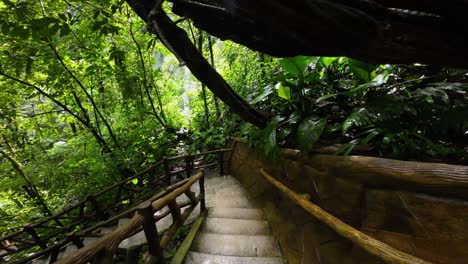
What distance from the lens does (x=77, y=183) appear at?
5.83 m

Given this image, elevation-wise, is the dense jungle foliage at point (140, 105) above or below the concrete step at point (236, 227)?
above

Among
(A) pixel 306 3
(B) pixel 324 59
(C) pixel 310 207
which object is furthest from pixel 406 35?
(B) pixel 324 59

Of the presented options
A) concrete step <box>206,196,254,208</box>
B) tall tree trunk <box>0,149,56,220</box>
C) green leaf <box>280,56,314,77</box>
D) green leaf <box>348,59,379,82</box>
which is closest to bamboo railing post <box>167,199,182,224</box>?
concrete step <box>206,196,254,208</box>

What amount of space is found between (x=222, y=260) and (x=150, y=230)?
41.2 inches

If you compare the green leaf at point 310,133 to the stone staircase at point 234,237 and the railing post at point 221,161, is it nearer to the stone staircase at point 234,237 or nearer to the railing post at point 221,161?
the stone staircase at point 234,237

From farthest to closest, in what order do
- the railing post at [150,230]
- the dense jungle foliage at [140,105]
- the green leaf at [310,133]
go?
the green leaf at [310,133] < the railing post at [150,230] < the dense jungle foliage at [140,105]

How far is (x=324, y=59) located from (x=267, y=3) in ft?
5.92

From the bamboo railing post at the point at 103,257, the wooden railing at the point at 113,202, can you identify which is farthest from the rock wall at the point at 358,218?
the wooden railing at the point at 113,202

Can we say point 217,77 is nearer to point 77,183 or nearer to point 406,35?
point 406,35

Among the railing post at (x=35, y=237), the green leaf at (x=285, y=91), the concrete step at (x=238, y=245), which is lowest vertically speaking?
the concrete step at (x=238, y=245)

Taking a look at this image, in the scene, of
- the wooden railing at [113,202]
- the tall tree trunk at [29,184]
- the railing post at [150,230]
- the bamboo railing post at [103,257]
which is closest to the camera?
the bamboo railing post at [103,257]

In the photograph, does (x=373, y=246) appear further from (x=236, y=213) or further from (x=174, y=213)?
(x=236, y=213)

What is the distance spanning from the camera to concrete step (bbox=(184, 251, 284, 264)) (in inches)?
107

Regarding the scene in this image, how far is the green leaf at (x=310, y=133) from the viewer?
7.67 feet
